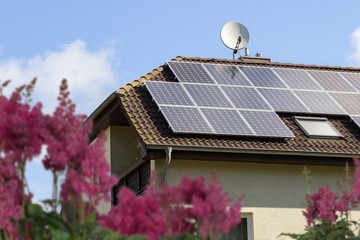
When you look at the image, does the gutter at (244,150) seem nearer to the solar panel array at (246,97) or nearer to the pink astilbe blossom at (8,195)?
the solar panel array at (246,97)

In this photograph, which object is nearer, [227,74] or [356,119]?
[356,119]

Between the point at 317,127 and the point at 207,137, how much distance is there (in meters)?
3.07

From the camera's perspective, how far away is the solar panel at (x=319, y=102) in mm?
17141

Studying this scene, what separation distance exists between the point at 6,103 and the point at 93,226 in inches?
40.3

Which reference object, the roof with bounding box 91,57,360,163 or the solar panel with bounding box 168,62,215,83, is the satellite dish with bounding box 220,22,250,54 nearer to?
the solar panel with bounding box 168,62,215,83

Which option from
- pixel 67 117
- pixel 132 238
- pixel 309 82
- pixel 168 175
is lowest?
pixel 132 238

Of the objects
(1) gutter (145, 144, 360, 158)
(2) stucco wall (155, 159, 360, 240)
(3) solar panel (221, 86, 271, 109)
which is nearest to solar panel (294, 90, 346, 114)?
(3) solar panel (221, 86, 271, 109)

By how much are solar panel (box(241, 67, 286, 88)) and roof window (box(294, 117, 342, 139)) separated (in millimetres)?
1338

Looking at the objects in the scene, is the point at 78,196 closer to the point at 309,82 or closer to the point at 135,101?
the point at 135,101

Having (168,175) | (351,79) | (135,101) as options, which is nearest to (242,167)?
(168,175)

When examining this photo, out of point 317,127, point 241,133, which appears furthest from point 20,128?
point 317,127

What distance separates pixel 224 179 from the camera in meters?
15.2

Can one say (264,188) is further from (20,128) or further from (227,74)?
(20,128)

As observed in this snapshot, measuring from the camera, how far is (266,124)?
15.8m
